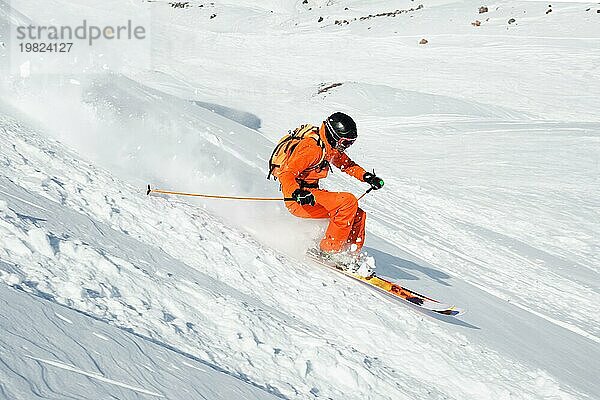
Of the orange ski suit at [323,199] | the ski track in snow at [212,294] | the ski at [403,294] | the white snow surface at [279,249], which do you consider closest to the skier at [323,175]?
the orange ski suit at [323,199]

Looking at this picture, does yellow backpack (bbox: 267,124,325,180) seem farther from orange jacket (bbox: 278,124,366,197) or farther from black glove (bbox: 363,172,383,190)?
black glove (bbox: 363,172,383,190)

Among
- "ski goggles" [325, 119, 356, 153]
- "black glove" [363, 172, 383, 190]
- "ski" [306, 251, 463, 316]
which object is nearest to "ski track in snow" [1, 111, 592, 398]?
"ski" [306, 251, 463, 316]

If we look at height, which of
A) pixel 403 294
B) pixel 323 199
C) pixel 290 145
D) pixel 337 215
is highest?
pixel 290 145

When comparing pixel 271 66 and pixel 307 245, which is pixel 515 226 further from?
pixel 271 66

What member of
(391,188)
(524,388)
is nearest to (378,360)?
(524,388)

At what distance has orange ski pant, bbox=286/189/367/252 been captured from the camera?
6.86 meters

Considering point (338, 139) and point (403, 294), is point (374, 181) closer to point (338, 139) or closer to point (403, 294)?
point (338, 139)

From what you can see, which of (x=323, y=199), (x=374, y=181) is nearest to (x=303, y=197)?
(x=323, y=199)

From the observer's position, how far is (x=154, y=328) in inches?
140

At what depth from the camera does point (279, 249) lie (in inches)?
273

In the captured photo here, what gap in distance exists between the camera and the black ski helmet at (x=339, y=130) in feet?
22.2

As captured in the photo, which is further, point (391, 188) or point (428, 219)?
point (391, 188)

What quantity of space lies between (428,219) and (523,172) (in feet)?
15.6

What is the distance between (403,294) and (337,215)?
3.71ft
